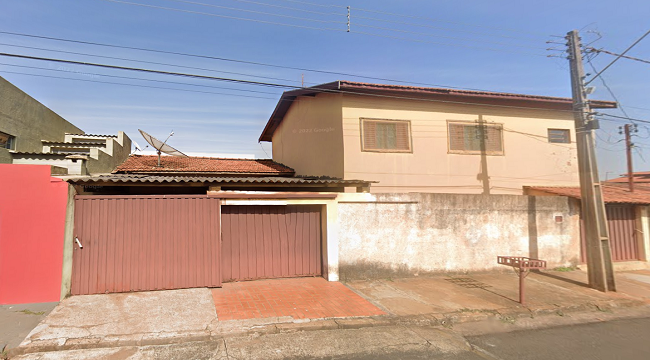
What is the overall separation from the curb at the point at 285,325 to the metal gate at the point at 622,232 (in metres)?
4.89

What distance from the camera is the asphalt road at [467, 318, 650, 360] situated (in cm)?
468

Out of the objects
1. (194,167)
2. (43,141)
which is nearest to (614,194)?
(194,167)

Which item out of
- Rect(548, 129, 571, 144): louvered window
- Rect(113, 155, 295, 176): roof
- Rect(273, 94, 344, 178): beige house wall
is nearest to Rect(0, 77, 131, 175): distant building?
Rect(113, 155, 295, 176): roof

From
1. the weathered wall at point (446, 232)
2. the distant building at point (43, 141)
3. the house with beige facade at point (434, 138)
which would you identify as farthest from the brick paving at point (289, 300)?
the distant building at point (43, 141)

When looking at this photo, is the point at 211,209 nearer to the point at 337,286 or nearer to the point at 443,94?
the point at 337,286

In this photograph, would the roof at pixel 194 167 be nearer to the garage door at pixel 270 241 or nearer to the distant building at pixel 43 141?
the distant building at pixel 43 141

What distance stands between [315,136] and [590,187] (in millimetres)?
7690

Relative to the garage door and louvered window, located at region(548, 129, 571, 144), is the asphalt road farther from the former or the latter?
louvered window, located at region(548, 129, 571, 144)

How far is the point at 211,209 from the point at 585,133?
357 inches

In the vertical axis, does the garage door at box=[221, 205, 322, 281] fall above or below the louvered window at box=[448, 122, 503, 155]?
below

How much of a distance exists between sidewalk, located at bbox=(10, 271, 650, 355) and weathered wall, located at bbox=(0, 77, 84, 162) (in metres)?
6.44

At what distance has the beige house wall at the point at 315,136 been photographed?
34.3 feet

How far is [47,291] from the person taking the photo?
592cm

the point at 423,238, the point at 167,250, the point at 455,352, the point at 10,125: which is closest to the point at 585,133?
the point at 423,238
